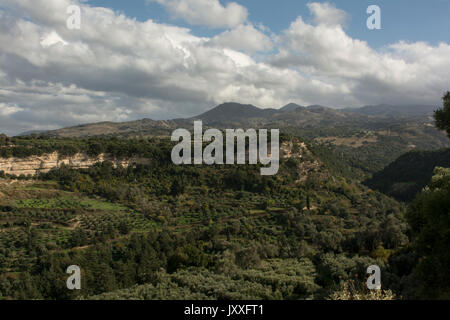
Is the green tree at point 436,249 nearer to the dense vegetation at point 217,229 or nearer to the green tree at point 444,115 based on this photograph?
the dense vegetation at point 217,229

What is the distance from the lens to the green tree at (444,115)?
1119 cm

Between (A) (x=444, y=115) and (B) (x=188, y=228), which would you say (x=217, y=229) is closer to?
(B) (x=188, y=228)

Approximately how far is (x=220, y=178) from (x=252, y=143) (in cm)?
1604

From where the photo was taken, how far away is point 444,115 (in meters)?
11.3

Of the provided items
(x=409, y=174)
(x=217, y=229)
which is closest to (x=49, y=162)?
(x=217, y=229)

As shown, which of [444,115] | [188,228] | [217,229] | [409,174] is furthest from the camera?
[409,174]

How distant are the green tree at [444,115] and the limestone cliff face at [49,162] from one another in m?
68.5

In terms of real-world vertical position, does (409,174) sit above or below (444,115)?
below

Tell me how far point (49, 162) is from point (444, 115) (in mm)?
73018

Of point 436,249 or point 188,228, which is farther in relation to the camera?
point 188,228

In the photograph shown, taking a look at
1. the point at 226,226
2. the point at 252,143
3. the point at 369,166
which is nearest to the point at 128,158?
the point at 252,143

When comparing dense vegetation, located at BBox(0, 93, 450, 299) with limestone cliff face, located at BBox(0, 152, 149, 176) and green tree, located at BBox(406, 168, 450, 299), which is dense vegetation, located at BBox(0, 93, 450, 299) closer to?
green tree, located at BBox(406, 168, 450, 299)

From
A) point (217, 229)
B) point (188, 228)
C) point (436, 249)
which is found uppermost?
point (436, 249)

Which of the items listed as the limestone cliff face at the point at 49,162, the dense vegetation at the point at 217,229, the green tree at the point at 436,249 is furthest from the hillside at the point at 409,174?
the green tree at the point at 436,249
